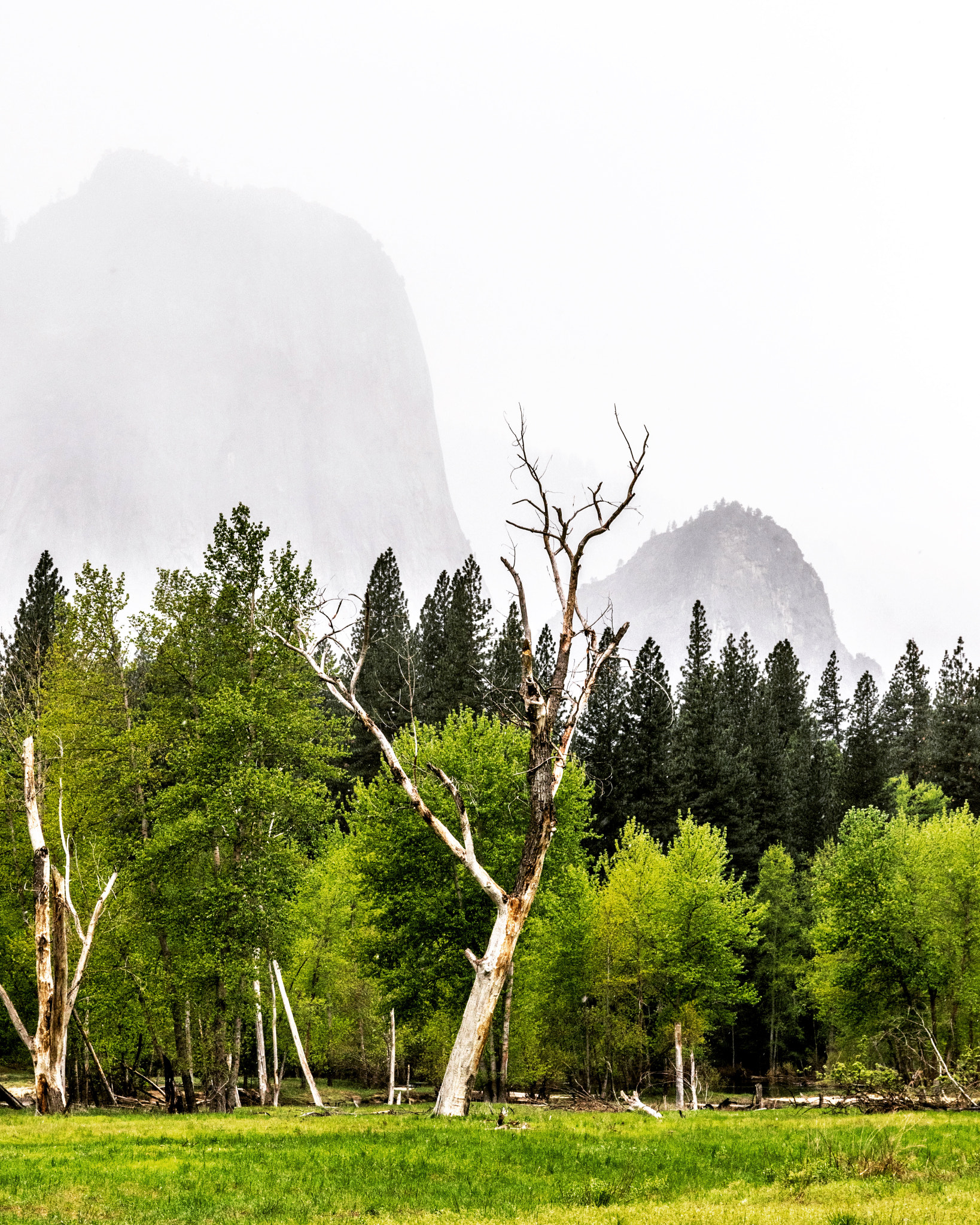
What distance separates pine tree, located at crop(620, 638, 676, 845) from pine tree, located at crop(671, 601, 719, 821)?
928mm

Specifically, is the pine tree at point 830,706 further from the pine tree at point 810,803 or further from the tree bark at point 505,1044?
the tree bark at point 505,1044

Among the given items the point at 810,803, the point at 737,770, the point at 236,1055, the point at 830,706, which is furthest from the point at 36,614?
the point at 830,706

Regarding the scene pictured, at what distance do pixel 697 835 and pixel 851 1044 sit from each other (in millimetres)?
12651

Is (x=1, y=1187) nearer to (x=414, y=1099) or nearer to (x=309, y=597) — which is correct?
(x=309, y=597)

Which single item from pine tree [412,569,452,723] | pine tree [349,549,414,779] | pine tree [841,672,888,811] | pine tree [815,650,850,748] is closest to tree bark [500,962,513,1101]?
pine tree [349,549,414,779]

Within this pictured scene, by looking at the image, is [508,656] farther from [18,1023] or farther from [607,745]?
[18,1023]

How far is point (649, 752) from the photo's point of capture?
2692 inches

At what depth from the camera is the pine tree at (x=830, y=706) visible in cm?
10575

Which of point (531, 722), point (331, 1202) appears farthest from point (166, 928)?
point (331, 1202)

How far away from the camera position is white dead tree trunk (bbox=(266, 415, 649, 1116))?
1805cm

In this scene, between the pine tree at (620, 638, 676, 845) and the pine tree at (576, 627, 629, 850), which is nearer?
the pine tree at (620, 638, 676, 845)

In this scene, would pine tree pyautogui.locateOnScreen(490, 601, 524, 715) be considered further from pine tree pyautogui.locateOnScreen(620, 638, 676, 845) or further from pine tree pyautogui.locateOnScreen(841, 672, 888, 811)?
pine tree pyautogui.locateOnScreen(841, 672, 888, 811)

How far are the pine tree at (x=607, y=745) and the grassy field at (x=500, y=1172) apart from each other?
49608 millimetres

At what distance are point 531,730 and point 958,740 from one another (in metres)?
58.1
